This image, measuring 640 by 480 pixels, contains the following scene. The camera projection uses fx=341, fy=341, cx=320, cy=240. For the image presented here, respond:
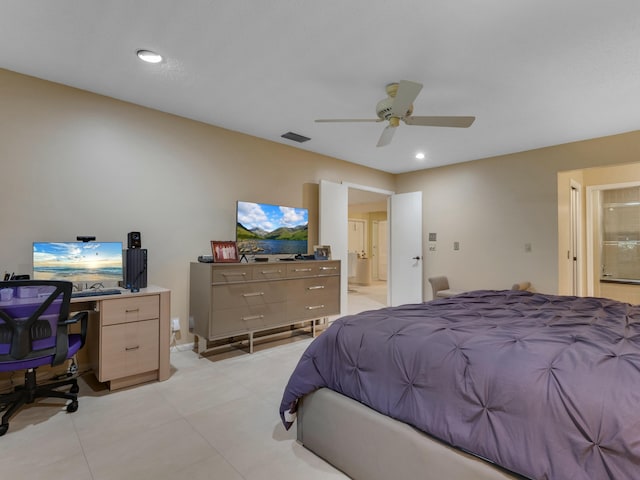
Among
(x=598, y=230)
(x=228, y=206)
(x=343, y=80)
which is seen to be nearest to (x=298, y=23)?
(x=343, y=80)

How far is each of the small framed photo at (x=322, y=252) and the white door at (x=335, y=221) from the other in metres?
0.27

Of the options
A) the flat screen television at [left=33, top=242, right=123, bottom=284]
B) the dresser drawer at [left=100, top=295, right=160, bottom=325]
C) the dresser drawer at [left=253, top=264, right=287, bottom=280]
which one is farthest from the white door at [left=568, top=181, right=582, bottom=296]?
the flat screen television at [left=33, top=242, right=123, bottom=284]

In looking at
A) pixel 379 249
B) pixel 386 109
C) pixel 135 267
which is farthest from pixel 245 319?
pixel 379 249

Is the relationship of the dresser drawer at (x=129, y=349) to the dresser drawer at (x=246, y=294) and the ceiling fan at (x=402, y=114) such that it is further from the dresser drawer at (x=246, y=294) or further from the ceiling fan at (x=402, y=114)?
the ceiling fan at (x=402, y=114)

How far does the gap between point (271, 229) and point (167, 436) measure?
2626 millimetres

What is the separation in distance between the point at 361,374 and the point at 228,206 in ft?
9.40

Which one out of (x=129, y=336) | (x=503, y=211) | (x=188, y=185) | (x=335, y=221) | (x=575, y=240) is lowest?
(x=129, y=336)

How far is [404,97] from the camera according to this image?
8.17 feet

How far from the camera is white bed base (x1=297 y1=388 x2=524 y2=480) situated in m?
1.33

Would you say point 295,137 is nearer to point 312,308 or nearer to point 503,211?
point 312,308

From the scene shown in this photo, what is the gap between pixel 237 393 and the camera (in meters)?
2.69

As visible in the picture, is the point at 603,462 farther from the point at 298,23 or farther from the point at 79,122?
the point at 79,122

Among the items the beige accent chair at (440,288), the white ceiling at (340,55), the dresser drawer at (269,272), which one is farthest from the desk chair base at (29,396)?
the beige accent chair at (440,288)

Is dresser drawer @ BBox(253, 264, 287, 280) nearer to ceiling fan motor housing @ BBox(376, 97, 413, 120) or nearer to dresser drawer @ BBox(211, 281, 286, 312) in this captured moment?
dresser drawer @ BBox(211, 281, 286, 312)
